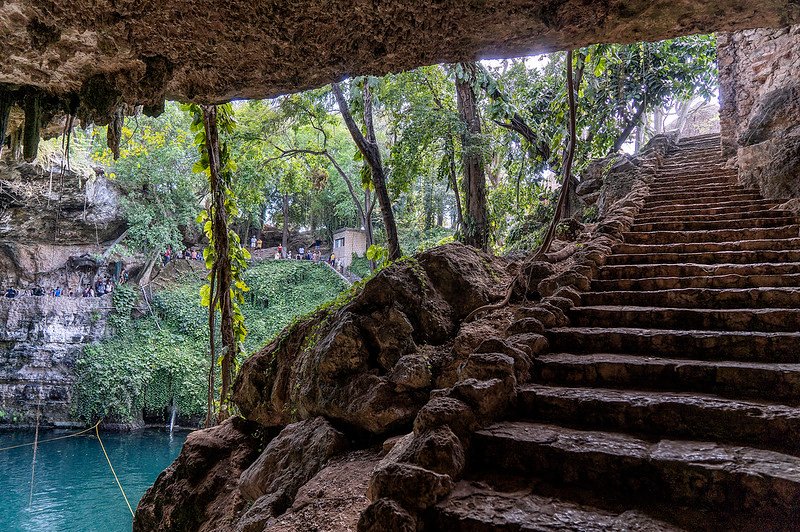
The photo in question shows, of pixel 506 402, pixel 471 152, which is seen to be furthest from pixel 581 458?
pixel 471 152

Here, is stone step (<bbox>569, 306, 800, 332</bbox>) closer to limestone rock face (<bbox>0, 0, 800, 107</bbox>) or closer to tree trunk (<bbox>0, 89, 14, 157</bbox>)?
limestone rock face (<bbox>0, 0, 800, 107</bbox>)

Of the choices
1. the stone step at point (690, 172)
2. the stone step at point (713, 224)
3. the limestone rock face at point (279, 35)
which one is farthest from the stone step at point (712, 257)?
the stone step at point (690, 172)

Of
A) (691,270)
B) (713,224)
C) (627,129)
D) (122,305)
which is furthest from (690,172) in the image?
(122,305)

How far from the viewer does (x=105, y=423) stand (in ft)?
50.8

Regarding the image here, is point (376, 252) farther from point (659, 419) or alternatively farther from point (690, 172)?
point (690, 172)

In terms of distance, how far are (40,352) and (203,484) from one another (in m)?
15.7

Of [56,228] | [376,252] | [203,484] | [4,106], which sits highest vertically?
[56,228]

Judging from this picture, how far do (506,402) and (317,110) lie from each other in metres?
7.19

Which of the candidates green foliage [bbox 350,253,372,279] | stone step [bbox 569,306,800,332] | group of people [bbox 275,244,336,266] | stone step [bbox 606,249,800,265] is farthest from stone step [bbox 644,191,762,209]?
group of people [bbox 275,244,336,266]

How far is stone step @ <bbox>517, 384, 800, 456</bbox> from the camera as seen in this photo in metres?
1.96

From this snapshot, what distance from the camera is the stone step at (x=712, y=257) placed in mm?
4078

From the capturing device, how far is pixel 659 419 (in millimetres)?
2172

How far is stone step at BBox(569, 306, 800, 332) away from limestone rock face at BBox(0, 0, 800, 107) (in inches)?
68.8

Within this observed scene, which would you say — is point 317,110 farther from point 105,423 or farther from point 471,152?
point 105,423
